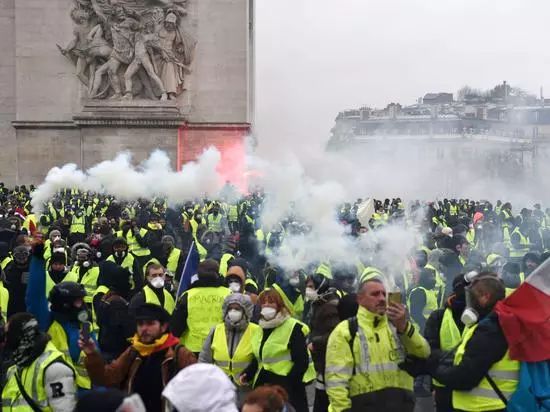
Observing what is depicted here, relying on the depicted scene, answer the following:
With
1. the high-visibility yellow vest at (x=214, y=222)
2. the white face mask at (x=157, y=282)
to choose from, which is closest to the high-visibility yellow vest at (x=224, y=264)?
the white face mask at (x=157, y=282)

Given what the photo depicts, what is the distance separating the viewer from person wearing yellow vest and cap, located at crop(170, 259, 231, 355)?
6906mm

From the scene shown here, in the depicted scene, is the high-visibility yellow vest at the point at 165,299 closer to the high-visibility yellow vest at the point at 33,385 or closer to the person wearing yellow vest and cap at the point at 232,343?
the person wearing yellow vest and cap at the point at 232,343

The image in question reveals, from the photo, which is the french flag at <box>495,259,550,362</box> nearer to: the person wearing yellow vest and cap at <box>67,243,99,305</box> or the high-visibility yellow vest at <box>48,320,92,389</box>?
Result: the high-visibility yellow vest at <box>48,320,92,389</box>

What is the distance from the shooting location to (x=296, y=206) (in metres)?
14.7

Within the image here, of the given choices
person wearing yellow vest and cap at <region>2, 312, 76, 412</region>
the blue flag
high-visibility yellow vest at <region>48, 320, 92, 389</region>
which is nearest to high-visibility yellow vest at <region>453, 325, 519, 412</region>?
person wearing yellow vest and cap at <region>2, 312, 76, 412</region>

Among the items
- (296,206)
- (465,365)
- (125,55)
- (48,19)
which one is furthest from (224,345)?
(48,19)

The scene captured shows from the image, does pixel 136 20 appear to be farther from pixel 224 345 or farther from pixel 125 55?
pixel 224 345

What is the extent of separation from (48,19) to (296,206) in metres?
19.5

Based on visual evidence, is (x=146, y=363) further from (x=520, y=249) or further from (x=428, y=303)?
(x=520, y=249)

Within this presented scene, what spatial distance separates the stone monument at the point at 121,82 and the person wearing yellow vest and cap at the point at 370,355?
24.6 m

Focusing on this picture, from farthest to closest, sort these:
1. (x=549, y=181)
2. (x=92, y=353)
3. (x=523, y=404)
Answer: (x=549, y=181), (x=92, y=353), (x=523, y=404)

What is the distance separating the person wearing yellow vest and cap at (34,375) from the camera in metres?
4.73

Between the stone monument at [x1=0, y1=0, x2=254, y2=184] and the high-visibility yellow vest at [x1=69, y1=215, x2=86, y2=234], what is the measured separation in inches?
442

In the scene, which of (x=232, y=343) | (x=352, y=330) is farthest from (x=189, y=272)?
(x=352, y=330)
